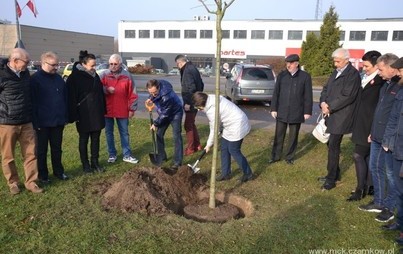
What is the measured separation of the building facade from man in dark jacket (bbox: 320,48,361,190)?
171ft

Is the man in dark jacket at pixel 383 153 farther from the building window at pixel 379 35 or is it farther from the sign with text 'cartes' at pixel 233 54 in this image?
the sign with text 'cartes' at pixel 233 54

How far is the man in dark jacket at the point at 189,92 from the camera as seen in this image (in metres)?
6.62

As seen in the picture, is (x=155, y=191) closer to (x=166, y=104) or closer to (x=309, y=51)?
(x=166, y=104)

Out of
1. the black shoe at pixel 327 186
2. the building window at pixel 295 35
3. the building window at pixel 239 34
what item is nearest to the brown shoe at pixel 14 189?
the black shoe at pixel 327 186

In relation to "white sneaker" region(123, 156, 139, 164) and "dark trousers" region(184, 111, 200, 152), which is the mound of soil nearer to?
Answer: "white sneaker" region(123, 156, 139, 164)

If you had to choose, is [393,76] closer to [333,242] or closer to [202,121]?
[333,242]

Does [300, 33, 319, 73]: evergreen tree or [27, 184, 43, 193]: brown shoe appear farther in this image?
[300, 33, 319, 73]: evergreen tree

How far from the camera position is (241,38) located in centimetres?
5312

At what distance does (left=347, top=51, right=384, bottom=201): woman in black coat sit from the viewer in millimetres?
4453

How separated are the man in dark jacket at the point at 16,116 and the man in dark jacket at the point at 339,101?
4026 mm

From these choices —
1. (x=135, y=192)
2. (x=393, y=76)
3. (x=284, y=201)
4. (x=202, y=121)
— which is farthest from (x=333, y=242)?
(x=202, y=121)

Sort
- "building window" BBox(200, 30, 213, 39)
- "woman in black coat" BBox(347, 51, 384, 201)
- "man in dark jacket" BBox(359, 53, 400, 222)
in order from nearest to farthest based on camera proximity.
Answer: "man in dark jacket" BBox(359, 53, 400, 222) < "woman in black coat" BBox(347, 51, 384, 201) < "building window" BBox(200, 30, 213, 39)

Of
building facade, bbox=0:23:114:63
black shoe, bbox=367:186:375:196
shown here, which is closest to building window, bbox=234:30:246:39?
building facade, bbox=0:23:114:63

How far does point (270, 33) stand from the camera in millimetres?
51312
